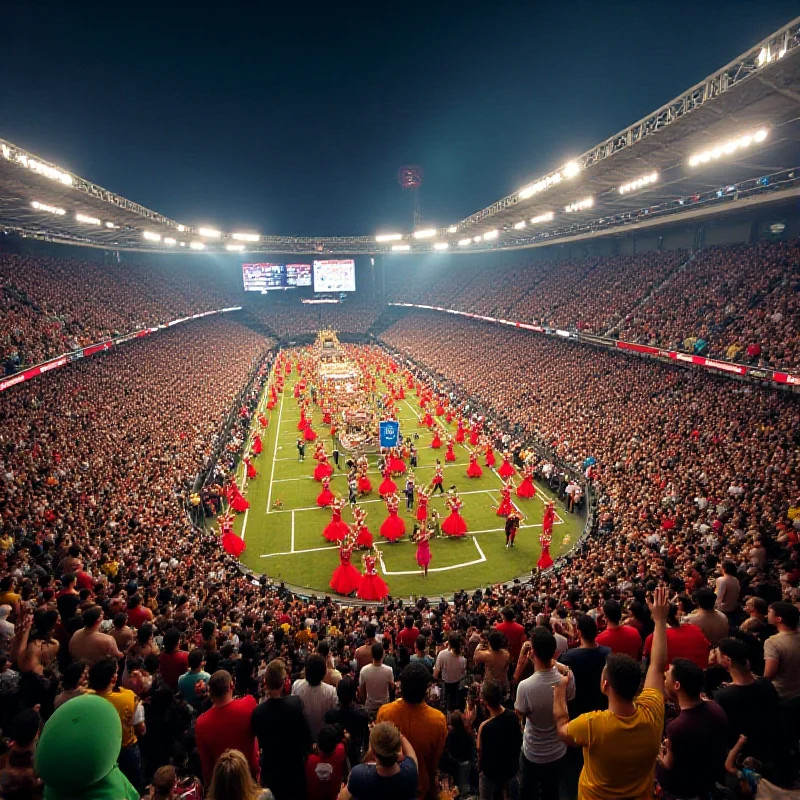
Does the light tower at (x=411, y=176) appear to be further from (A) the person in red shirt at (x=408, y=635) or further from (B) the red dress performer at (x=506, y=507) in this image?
(A) the person in red shirt at (x=408, y=635)

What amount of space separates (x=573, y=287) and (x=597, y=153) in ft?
60.5

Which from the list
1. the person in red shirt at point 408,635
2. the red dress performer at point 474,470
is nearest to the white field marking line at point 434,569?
the red dress performer at point 474,470

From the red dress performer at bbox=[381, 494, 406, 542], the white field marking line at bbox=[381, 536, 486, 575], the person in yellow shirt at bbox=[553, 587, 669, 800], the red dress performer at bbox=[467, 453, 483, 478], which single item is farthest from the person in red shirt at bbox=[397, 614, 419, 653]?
the red dress performer at bbox=[467, 453, 483, 478]

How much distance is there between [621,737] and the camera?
3.15 metres

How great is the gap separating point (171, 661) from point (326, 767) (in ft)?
11.4

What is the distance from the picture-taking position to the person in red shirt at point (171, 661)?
21.6 feet

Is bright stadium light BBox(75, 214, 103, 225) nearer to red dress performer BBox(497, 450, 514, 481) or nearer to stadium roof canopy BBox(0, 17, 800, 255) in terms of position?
stadium roof canopy BBox(0, 17, 800, 255)

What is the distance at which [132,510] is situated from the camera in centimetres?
1786

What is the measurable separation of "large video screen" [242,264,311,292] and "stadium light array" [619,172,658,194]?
208ft

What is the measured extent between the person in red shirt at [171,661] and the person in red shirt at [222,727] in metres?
2.58

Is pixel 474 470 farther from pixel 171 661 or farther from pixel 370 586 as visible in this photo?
pixel 171 661

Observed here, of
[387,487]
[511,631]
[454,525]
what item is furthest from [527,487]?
[511,631]

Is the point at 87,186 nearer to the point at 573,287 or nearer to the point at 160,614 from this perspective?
the point at 160,614

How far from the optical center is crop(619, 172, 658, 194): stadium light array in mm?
26375
